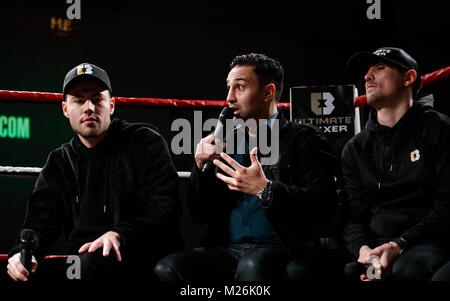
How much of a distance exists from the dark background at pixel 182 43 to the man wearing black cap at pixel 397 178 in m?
3.35

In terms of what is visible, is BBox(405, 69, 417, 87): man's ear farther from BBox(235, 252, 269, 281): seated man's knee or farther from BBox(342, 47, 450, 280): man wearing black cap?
BBox(235, 252, 269, 281): seated man's knee

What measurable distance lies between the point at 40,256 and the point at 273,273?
824mm

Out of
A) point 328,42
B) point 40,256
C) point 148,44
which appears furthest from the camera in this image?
point 328,42

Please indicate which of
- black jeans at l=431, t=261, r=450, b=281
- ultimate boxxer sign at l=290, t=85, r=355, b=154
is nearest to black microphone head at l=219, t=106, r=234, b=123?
black jeans at l=431, t=261, r=450, b=281

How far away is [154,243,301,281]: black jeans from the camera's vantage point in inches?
56.4

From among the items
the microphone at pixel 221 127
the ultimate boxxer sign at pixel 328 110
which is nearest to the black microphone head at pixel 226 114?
the microphone at pixel 221 127

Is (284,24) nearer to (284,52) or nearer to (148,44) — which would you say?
(284,52)

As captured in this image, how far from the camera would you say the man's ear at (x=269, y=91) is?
70.9 inches

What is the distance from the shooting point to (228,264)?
5.22 ft

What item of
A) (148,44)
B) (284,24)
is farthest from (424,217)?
(284,24)

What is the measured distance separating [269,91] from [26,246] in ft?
3.22

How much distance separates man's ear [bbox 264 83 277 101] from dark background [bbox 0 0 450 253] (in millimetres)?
3244
